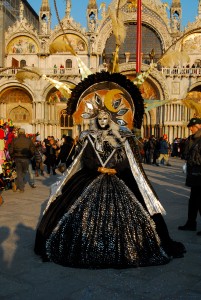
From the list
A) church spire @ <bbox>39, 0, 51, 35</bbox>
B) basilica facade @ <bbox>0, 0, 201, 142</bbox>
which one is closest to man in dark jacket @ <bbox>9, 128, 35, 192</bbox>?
basilica facade @ <bbox>0, 0, 201, 142</bbox>

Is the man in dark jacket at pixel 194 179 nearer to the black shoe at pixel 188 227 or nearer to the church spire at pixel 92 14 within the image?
the black shoe at pixel 188 227

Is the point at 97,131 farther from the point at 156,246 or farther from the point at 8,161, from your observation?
the point at 8,161

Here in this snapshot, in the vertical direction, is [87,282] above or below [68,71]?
below

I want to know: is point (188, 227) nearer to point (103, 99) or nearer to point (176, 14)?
point (103, 99)

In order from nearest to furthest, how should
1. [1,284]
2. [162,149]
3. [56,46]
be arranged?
[1,284], [56,46], [162,149]

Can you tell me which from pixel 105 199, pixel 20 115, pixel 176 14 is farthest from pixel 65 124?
pixel 105 199

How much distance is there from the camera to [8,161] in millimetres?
9539

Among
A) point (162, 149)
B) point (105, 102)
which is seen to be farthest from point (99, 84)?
point (162, 149)

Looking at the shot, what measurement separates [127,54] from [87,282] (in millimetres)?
26627

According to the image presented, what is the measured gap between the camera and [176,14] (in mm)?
31094

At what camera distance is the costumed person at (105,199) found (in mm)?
3904

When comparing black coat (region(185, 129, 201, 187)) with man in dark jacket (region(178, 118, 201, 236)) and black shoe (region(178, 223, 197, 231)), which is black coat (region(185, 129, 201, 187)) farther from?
black shoe (region(178, 223, 197, 231))

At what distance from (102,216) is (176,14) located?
30.2 meters

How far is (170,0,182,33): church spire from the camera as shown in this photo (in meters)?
30.3
